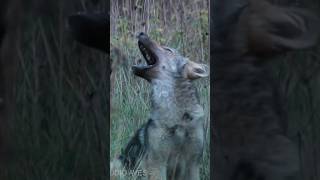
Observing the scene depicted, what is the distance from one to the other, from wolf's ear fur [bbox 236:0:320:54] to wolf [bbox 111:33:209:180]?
1.28ft

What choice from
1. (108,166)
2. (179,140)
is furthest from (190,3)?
(108,166)

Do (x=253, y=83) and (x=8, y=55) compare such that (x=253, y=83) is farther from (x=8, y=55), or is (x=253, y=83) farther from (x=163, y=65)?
(x=8, y=55)

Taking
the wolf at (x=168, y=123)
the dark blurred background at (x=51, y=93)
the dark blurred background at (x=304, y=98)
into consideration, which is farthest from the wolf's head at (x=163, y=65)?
the dark blurred background at (x=304, y=98)

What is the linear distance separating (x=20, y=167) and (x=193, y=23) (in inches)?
59.9

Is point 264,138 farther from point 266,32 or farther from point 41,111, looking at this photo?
point 41,111

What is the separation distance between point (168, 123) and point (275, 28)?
2.94 feet

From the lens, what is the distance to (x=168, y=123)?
465cm

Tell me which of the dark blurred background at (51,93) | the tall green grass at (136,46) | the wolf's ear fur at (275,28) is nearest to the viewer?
the tall green grass at (136,46)

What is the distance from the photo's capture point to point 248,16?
186 inches

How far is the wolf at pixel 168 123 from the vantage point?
15.0ft

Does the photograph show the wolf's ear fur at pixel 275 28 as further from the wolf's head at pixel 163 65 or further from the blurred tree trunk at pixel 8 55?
the blurred tree trunk at pixel 8 55

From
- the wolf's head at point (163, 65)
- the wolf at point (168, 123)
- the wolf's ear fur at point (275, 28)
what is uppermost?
the wolf's ear fur at point (275, 28)

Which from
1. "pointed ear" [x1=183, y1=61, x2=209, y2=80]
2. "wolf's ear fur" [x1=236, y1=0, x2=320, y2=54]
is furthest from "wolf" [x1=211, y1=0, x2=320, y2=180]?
"pointed ear" [x1=183, y1=61, x2=209, y2=80]

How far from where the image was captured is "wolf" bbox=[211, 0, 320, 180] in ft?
15.5
